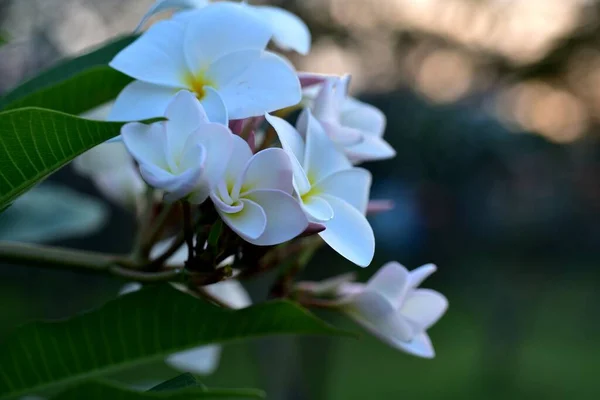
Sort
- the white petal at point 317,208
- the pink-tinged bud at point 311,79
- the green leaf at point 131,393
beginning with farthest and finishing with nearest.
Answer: the pink-tinged bud at point 311,79 → the white petal at point 317,208 → the green leaf at point 131,393

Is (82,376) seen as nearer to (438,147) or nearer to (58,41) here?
(58,41)

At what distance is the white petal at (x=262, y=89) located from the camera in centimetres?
46

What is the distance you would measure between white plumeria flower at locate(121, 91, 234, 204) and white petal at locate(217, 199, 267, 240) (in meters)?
0.02

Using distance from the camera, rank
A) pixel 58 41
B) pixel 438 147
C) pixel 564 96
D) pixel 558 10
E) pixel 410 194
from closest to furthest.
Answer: pixel 58 41 → pixel 558 10 → pixel 438 147 → pixel 564 96 → pixel 410 194

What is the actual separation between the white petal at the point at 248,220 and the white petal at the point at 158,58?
0.38 feet

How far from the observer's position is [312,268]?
741cm

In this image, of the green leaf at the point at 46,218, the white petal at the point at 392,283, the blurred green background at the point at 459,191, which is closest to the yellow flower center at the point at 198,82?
the white petal at the point at 392,283

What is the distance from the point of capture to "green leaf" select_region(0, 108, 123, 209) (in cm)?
38

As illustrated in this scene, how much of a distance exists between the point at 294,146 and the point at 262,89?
0.15ft

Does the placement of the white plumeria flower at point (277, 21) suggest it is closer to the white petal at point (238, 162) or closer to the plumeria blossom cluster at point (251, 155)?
the plumeria blossom cluster at point (251, 155)

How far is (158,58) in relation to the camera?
1.64ft

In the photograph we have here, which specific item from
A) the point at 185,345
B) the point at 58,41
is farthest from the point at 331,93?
the point at 58,41

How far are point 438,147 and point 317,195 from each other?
563cm

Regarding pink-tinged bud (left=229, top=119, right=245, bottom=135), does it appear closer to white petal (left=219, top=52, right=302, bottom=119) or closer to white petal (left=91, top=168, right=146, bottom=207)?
white petal (left=219, top=52, right=302, bottom=119)
